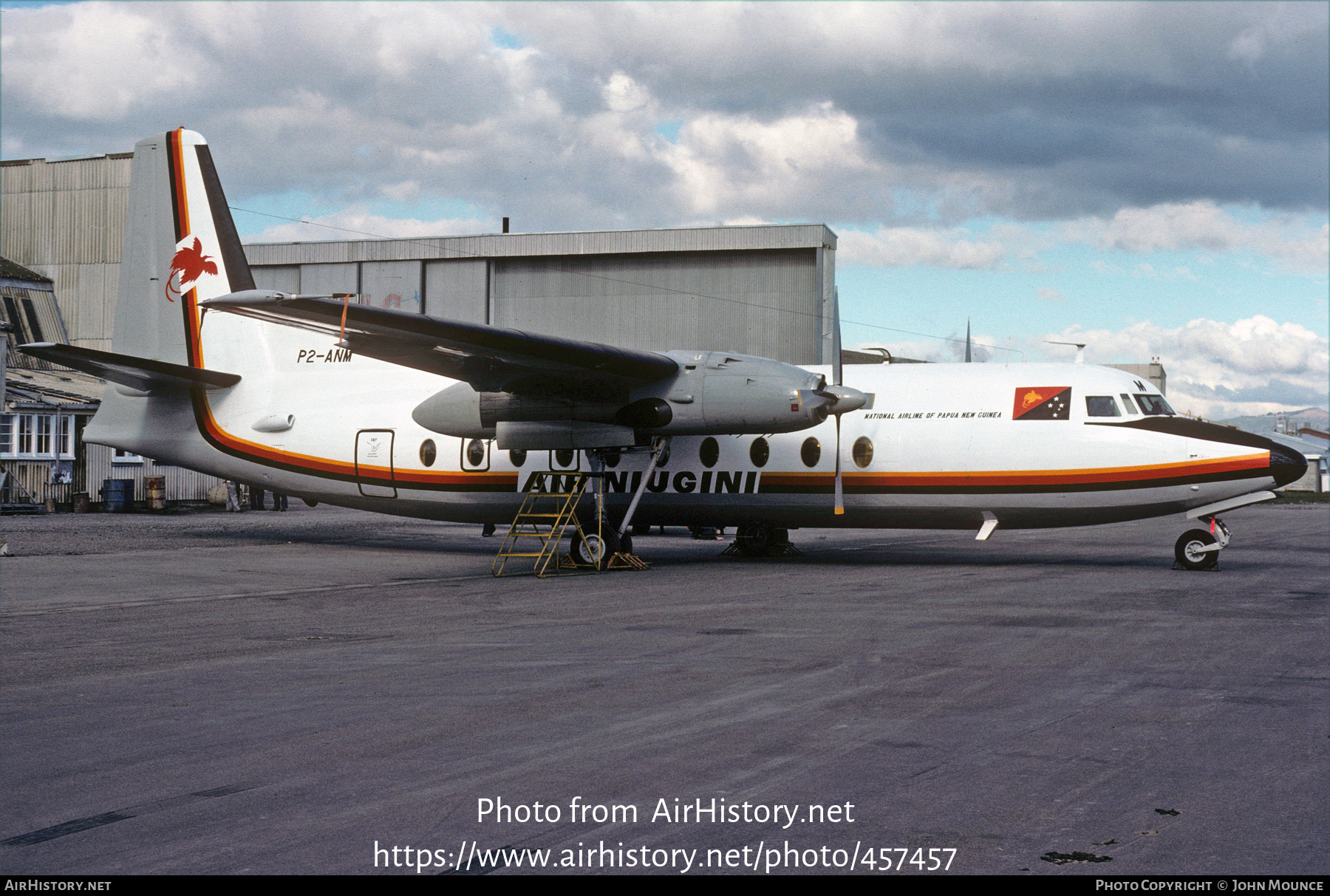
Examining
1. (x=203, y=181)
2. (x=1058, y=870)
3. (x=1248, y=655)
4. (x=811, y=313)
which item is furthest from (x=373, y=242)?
(x=1058, y=870)

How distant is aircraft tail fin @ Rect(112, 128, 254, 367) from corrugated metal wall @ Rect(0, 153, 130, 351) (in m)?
29.9

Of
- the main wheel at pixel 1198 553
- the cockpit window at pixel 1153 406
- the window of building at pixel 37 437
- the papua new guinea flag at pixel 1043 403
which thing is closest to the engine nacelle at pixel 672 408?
the papua new guinea flag at pixel 1043 403

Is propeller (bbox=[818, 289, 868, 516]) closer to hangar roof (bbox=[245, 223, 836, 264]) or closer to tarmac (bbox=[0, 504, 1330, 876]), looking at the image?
tarmac (bbox=[0, 504, 1330, 876])

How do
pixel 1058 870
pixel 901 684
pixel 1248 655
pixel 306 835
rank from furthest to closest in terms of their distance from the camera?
1. pixel 1248 655
2. pixel 901 684
3. pixel 306 835
4. pixel 1058 870

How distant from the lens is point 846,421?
65.0 feet

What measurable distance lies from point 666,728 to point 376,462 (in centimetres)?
1600

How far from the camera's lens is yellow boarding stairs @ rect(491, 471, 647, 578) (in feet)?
62.8

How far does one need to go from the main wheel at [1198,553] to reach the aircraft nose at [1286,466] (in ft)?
4.69

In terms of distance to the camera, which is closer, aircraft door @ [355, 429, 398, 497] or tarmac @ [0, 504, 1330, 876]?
tarmac @ [0, 504, 1330, 876]

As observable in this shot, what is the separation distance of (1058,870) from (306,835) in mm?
3211

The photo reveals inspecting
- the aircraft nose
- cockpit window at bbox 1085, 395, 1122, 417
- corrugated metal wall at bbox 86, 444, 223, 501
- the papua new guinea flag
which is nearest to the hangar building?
corrugated metal wall at bbox 86, 444, 223, 501

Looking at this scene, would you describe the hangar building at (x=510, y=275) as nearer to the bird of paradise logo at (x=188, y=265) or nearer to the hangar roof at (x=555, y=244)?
the hangar roof at (x=555, y=244)

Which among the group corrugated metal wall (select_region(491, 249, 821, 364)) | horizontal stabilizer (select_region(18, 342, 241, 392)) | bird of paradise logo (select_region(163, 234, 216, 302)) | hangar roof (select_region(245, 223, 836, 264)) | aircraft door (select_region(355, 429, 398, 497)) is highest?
hangar roof (select_region(245, 223, 836, 264))

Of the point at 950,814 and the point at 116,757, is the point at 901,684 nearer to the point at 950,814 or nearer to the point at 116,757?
the point at 950,814
